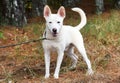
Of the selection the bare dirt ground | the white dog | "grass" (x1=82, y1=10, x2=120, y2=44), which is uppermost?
the white dog

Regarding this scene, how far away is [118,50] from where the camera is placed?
9336 millimetres

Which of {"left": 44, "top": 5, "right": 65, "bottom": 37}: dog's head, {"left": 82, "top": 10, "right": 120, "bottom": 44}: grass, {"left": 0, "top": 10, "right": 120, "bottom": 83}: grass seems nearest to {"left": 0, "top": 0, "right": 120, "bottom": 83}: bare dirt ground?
{"left": 0, "top": 10, "right": 120, "bottom": 83}: grass

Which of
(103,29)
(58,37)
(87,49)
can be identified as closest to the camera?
(58,37)

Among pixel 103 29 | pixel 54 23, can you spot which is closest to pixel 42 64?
pixel 54 23

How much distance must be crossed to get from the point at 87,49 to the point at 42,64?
132 cm

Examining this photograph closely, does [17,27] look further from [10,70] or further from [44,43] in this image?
[44,43]

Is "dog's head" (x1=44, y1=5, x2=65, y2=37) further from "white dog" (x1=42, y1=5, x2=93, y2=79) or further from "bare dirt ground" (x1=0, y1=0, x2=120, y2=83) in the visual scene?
"bare dirt ground" (x1=0, y1=0, x2=120, y2=83)

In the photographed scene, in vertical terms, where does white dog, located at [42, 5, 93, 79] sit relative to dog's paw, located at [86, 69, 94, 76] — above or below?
above

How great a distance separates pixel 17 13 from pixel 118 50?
3.55 m

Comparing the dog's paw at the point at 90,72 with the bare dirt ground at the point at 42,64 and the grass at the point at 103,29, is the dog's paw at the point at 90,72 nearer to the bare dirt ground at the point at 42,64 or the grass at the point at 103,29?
the bare dirt ground at the point at 42,64

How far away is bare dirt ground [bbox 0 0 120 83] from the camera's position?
7.44 m

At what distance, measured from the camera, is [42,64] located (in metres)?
8.55

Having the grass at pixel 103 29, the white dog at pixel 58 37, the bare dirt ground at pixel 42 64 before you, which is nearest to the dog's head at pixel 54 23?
the white dog at pixel 58 37

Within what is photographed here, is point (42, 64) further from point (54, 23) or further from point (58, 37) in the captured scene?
point (54, 23)
